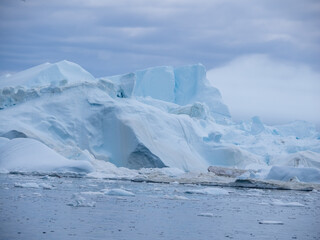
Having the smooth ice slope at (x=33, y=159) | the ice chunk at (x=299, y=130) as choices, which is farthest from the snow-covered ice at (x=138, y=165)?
the ice chunk at (x=299, y=130)

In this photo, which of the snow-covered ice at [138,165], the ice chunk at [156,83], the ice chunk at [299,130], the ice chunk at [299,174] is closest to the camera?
the snow-covered ice at [138,165]

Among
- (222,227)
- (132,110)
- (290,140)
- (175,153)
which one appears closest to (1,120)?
(132,110)

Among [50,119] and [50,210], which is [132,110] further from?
[50,210]

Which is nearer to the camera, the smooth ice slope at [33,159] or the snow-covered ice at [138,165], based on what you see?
the snow-covered ice at [138,165]

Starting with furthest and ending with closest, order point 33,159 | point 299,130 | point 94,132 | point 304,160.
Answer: point 299,130 → point 304,160 → point 94,132 → point 33,159

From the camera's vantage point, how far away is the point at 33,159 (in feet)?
63.3

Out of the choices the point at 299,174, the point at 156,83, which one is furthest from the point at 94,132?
the point at 156,83

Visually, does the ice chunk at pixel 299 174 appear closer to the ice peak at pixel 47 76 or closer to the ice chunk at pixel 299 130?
the ice peak at pixel 47 76

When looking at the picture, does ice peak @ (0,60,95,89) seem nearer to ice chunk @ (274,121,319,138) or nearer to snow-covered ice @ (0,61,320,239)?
snow-covered ice @ (0,61,320,239)

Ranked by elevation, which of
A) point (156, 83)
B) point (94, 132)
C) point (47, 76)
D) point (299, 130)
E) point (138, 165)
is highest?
point (156, 83)

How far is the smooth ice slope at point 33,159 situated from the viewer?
62.1ft

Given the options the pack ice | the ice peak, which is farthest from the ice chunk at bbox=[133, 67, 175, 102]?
the ice peak

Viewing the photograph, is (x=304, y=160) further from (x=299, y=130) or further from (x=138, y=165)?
(x=299, y=130)

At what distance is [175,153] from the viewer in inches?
977
